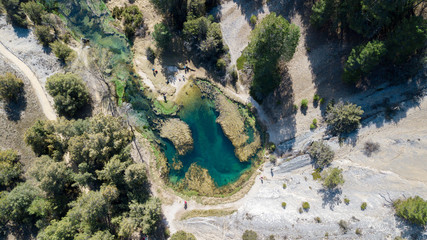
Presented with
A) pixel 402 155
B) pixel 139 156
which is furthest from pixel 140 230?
pixel 402 155

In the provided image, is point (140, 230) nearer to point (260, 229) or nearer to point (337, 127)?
point (260, 229)

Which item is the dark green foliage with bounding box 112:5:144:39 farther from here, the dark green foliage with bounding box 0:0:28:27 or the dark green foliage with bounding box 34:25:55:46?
the dark green foliage with bounding box 0:0:28:27

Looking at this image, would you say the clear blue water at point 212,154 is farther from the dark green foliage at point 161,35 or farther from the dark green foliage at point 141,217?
the dark green foliage at point 161,35

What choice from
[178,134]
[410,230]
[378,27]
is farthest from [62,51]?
[410,230]

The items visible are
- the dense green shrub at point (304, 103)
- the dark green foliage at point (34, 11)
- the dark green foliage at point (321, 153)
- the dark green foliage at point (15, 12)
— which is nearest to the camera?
the dark green foliage at point (321, 153)

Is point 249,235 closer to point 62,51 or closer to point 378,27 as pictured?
point 378,27

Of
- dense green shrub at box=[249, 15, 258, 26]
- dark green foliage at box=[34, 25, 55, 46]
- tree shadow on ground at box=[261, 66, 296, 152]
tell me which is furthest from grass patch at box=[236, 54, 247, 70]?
dark green foliage at box=[34, 25, 55, 46]

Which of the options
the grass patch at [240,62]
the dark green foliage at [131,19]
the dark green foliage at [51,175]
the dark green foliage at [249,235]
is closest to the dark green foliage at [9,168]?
the dark green foliage at [51,175]
